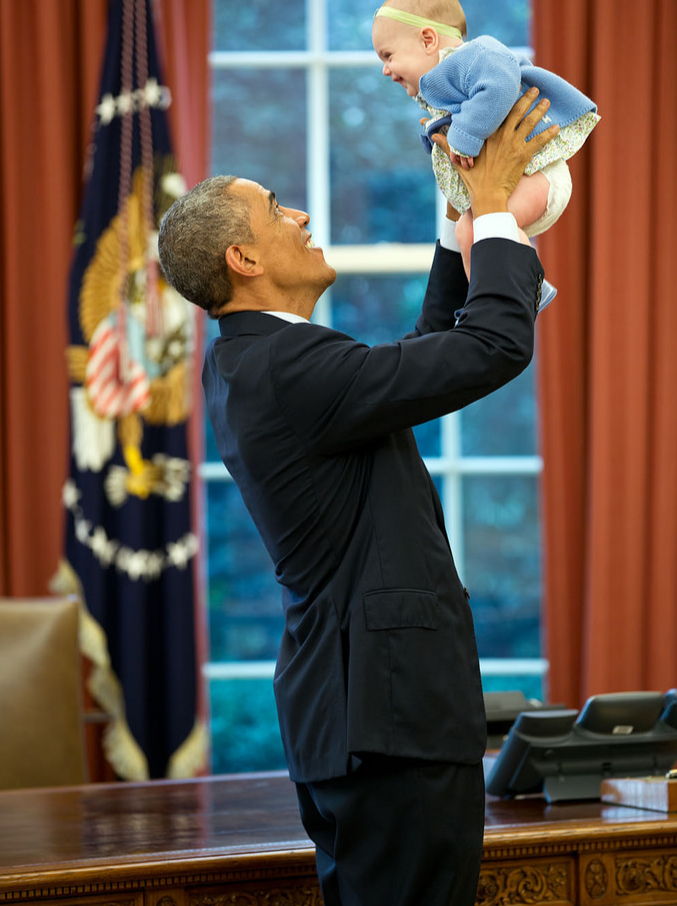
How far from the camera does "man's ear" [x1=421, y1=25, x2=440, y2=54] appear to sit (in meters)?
1.77

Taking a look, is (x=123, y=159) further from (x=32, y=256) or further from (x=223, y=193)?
(x=223, y=193)

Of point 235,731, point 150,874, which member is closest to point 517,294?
point 150,874

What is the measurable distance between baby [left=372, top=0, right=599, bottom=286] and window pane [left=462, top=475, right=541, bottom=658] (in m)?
2.58

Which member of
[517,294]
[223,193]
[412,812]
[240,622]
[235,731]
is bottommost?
[235,731]

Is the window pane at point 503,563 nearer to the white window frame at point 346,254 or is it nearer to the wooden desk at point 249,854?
the white window frame at point 346,254

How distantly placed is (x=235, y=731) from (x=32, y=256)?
1919 mm

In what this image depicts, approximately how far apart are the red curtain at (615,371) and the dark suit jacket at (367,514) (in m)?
2.43

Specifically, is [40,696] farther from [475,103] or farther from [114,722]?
[475,103]

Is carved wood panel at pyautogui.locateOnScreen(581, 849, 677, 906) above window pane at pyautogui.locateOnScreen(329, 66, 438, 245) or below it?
below

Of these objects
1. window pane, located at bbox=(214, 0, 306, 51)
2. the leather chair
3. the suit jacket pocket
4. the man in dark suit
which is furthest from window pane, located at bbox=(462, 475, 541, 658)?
the suit jacket pocket

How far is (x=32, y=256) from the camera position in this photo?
3.86 m

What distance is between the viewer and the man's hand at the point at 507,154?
153cm

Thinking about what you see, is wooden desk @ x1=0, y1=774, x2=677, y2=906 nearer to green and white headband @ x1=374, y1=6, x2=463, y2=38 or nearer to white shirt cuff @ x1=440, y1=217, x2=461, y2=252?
white shirt cuff @ x1=440, y1=217, x2=461, y2=252

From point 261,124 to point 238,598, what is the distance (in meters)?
1.87
